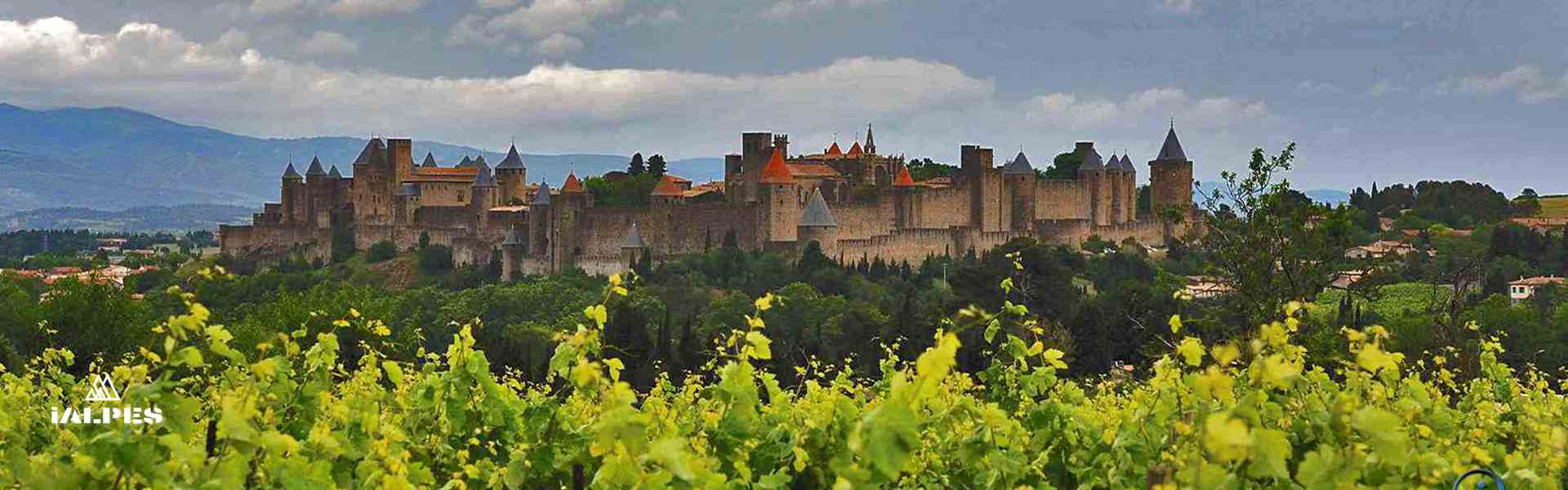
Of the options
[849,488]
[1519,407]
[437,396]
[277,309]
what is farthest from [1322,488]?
[277,309]

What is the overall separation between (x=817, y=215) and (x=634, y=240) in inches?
212

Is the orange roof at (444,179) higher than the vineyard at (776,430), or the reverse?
the orange roof at (444,179)

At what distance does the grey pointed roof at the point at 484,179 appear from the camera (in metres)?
59.0

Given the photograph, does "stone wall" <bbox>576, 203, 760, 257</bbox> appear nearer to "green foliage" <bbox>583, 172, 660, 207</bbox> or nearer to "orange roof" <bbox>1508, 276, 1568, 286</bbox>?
"green foliage" <bbox>583, 172, 660, 207</bbox>

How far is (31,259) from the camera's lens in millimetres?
89312

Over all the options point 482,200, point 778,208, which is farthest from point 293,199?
point 778,208

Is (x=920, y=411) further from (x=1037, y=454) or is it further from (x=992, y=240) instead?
(x=992, y=240)

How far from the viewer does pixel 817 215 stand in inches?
1969

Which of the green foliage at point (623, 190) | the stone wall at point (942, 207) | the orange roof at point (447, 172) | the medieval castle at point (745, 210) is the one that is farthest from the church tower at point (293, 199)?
the stone wall at point (942, 207)

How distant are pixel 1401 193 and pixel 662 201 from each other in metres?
43.8

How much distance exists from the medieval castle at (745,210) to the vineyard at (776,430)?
4177 centimetres

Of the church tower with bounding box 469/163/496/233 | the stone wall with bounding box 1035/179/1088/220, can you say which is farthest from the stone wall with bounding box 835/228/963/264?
the church tower with bounding box 469/163/496/233

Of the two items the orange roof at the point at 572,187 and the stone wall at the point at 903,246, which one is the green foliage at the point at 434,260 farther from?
the stone wall at the point at 903,246

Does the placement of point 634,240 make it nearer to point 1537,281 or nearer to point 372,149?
point 372,149
